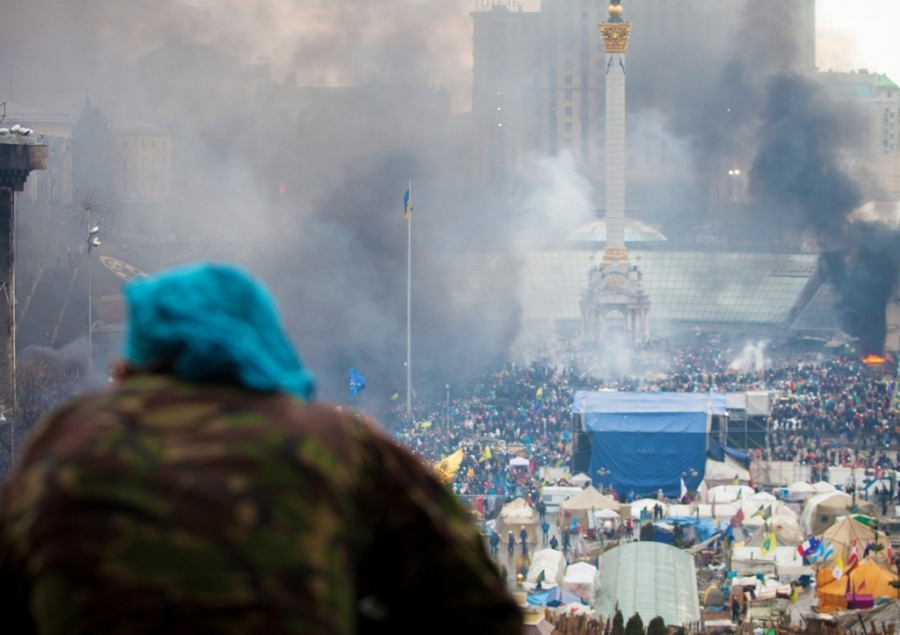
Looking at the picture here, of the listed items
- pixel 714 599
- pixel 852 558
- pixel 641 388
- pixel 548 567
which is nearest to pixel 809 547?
pixel 852 558

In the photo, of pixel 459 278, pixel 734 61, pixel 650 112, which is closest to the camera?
pixel 459 278

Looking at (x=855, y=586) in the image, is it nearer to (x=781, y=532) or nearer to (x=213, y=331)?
(x=781, y=532)

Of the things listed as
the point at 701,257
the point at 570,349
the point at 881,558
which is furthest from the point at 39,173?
the point at 881,558

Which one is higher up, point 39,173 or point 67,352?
point 39,173

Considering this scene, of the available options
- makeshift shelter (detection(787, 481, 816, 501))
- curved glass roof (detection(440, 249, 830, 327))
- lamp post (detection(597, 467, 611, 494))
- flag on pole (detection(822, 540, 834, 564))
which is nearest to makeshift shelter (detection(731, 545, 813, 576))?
flag on pole (detection(822, 540, 834, 564))

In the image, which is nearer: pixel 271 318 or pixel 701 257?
pixel 271 318

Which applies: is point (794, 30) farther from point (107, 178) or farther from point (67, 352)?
point (67, 352)
